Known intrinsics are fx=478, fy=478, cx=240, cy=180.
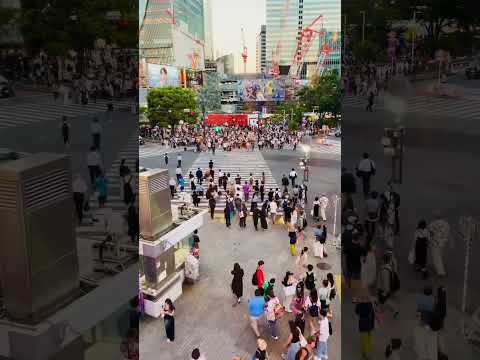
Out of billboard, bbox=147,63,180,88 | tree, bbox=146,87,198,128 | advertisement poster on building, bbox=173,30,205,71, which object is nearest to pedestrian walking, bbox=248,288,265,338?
tree, bbox=146,87,198,128

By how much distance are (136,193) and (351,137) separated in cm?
233

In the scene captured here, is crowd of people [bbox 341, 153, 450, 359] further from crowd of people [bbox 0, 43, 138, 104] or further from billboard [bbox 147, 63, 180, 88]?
billboard [bbox 147, 63, 180, 88]

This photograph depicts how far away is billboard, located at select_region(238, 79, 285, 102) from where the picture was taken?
1844 inches

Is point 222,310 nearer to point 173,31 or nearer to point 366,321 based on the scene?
point 366,321

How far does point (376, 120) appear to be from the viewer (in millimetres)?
4977

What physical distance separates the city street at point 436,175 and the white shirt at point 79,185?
2770 millimetres

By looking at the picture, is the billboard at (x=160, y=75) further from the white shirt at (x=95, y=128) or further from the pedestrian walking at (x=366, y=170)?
the pedestrian walking at (x=366, y=170)

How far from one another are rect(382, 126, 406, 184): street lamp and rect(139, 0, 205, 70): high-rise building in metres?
31.2

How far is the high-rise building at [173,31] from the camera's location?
34938mm

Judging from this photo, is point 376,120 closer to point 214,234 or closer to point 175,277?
point 175,277

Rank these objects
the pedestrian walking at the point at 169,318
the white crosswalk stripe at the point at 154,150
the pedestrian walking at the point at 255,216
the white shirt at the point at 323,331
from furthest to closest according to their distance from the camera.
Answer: the white crosswalk stripe at the point at 154,150, the pedestrian walking at the point at 255,216, the pedestrian walking at the point at 169,318, the white shirt at the point at 323,331

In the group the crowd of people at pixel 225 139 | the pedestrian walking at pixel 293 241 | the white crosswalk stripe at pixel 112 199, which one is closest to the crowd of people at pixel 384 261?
the white crosswalk stripe at pixel 112 199

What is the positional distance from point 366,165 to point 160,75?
3430 cm

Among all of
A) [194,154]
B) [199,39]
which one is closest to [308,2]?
[199,39]
